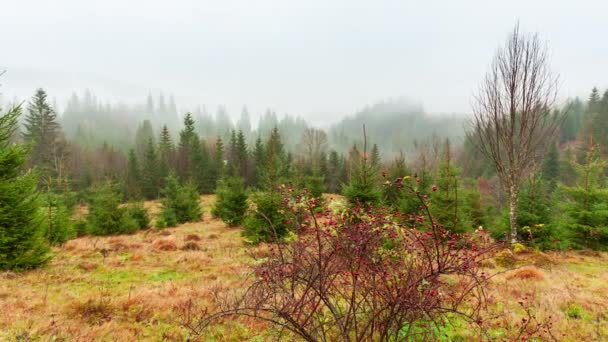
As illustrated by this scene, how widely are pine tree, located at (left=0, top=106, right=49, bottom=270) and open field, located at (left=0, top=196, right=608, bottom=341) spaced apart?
2.09ft

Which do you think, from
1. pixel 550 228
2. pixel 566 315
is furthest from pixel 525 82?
pixel 566 315

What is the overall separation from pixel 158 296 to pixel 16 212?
5.03m

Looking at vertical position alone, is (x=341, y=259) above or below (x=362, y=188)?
above

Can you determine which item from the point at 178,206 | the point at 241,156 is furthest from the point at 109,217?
the point at 241,156

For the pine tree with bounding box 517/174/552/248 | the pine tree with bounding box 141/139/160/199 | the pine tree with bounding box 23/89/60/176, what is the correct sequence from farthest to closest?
the pine tree with bounding box 141/139/160/199, the pine tree with bounding box 23/89/60/176, the pine tree with bounding box 517/174/552/248

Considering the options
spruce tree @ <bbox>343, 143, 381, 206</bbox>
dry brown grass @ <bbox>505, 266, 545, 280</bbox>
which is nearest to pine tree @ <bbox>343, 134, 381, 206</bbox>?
spruce tree @ <bbox>343, 143, 381, 206</bbox>

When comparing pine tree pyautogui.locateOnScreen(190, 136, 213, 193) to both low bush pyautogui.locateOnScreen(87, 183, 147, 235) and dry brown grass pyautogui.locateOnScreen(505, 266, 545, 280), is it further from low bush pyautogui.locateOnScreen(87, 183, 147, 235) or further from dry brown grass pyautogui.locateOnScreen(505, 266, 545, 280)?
dry brown grass pyautogui.locateOnScreen(505, 266, 545, 280)

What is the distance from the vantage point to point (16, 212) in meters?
6.84

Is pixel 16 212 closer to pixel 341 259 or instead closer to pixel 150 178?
pixel 341 259

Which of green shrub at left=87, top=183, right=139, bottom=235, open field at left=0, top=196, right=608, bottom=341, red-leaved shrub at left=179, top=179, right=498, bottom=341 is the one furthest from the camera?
green shrub at left=87, top=183, right=139, bottom=235

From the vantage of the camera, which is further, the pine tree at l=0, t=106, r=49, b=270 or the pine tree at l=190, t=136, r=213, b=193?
the pine tree at l=190, t=136, r=213, b=193

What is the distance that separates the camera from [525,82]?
30.6 ft

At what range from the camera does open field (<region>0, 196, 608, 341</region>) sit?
3961 mm

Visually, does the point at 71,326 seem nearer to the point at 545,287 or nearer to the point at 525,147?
the point at 545,287
